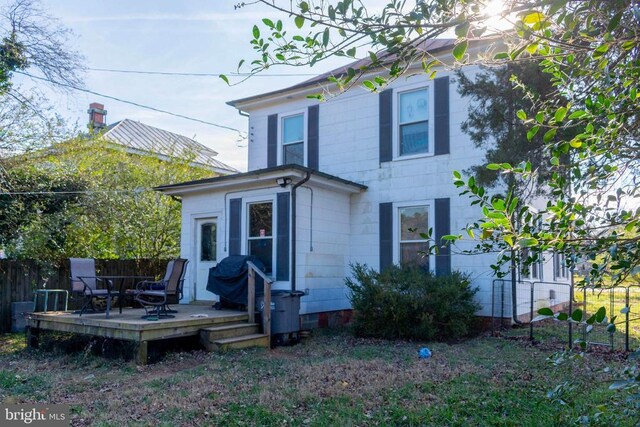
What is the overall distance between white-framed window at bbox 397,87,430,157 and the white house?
2cm

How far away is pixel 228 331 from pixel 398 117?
5797 millimetres

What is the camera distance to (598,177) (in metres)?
2.67

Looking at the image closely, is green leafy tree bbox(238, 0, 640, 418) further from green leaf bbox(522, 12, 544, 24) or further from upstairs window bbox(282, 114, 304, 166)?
upstairs window bbox(282, 114, 304, 166)

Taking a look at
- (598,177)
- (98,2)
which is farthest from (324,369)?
(98,2)

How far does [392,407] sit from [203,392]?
2.04m

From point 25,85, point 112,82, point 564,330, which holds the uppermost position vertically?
point 112,82

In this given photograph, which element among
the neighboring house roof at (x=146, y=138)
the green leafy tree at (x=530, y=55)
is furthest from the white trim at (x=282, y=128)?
the green leafy tree at (x=530, y=55)

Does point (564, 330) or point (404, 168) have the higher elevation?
point (404, 168)

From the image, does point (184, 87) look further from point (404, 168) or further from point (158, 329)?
point (158, 329)

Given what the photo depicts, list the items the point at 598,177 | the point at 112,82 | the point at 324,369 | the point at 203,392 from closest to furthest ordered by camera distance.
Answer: the point at 598,177
the point at 203,392
the point at 324,369
the point at 112,82

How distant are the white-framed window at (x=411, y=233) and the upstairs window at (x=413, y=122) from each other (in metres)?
1.24

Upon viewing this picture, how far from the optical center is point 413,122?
34.0 feet

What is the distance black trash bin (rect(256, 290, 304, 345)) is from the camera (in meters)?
8.43

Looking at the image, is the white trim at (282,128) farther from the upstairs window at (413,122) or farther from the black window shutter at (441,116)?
the black window shutter at (441,116)
